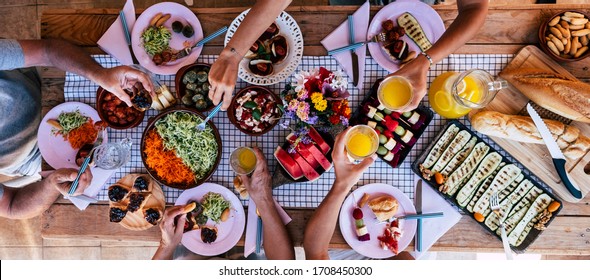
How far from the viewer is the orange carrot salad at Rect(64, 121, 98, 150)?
5.68 feet

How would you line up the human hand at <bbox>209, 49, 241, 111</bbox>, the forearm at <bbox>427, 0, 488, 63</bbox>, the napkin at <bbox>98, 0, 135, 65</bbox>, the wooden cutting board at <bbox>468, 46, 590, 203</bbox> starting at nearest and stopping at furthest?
the human hand at <bbox>209, 49, 241, 111</bbox> → the forearm at <bbox>427, 0, 488, 63</bbox> → the wooden cutting board at <bbox>468, 46, 590, 203</bbox> → the napkin at <bbox>98, 0, 135, 65</bbox>

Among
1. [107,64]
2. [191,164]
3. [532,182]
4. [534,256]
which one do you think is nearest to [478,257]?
[534,256]

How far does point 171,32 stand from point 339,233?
3.78 ft

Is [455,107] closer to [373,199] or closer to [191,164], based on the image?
[373,199]

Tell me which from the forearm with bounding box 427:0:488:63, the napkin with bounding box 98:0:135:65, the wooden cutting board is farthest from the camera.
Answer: the napkin with bounding box 98:0:135:65

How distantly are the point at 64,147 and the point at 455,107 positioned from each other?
1.66 m

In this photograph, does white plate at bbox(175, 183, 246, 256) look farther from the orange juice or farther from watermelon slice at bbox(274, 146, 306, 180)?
the orange juice

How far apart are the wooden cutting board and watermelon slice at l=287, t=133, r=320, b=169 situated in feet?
2.21

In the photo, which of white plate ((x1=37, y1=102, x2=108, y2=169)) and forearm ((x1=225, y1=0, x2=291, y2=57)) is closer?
forearm ((x1=225, y1=0, x2=291, y2=57))

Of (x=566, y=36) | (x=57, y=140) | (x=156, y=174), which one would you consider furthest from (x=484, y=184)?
(x=57, y=140)

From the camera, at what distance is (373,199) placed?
1.72 m

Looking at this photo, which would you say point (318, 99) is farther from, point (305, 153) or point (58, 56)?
point (58, 56)

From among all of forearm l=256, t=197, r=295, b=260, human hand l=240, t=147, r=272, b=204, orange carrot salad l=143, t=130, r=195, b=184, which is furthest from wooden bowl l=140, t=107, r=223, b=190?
forearm l=256, t=197, r=295, b=260

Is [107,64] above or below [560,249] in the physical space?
above
